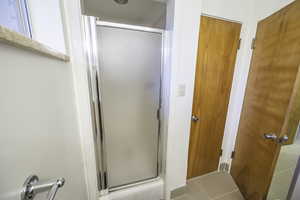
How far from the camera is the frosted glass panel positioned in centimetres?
106

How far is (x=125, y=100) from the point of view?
3.85ft

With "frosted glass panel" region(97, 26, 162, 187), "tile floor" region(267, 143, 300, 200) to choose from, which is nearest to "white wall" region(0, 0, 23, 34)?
"frosted glass panel" region(97, 26, 162, 187)

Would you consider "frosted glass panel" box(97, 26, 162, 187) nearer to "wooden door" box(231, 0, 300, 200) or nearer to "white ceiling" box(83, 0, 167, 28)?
"white ceiling" box(83, 0, 167, 28)

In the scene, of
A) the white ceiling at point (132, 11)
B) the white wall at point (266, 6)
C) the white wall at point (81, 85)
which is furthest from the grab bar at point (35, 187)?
the white wall at point (266, 6)

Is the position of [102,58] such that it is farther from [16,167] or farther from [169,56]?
[16,167]

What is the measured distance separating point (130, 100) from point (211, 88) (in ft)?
3.06

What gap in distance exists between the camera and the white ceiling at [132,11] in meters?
1.58

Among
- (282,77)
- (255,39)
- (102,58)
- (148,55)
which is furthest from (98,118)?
(255,39)

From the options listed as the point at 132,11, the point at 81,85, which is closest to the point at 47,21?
the point at 81,85

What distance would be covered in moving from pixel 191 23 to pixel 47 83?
3.72 feet

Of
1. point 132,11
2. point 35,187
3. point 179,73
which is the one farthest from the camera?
point 132,11

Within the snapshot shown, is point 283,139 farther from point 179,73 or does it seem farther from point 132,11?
point 132,11

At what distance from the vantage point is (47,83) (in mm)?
533

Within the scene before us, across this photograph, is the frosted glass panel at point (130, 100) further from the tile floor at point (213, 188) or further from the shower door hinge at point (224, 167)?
the shower door hinge at point (224, 167)
